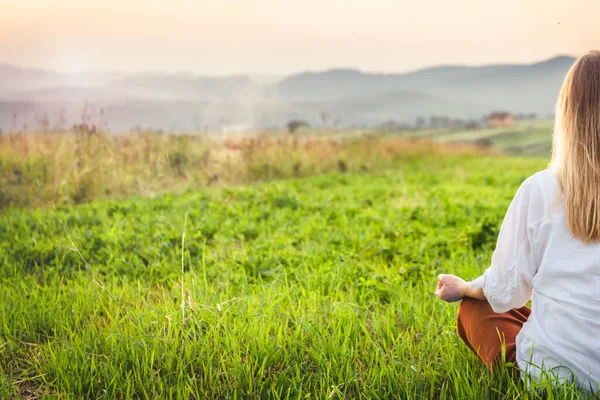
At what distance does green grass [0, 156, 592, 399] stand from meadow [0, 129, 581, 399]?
13mm

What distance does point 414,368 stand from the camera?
2.51 metres

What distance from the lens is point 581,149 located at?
6.56 ft

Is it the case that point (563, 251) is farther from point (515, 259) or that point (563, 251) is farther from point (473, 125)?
point (473, 125)

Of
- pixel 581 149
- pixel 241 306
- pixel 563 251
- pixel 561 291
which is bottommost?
pixel 241 306

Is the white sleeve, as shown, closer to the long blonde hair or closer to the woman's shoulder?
the woman's shoulder

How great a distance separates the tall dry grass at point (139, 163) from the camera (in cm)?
830

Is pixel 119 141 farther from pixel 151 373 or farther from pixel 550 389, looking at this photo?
pixel 550 389

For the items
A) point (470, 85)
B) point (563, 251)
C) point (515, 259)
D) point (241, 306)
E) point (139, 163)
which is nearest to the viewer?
point (563, 251)

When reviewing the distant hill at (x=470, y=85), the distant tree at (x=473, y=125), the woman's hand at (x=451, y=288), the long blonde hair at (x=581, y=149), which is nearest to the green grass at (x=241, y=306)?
the woman's hand at (x=451, y=288)

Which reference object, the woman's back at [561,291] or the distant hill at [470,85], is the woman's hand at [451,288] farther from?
the distant hill at [470,85]

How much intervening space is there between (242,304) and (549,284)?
1.96 metres

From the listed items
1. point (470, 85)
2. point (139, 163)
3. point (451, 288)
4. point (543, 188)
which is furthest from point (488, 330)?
point (470, 85)

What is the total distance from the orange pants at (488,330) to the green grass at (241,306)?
0.49 feet

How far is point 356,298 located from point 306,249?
49.3 inches
